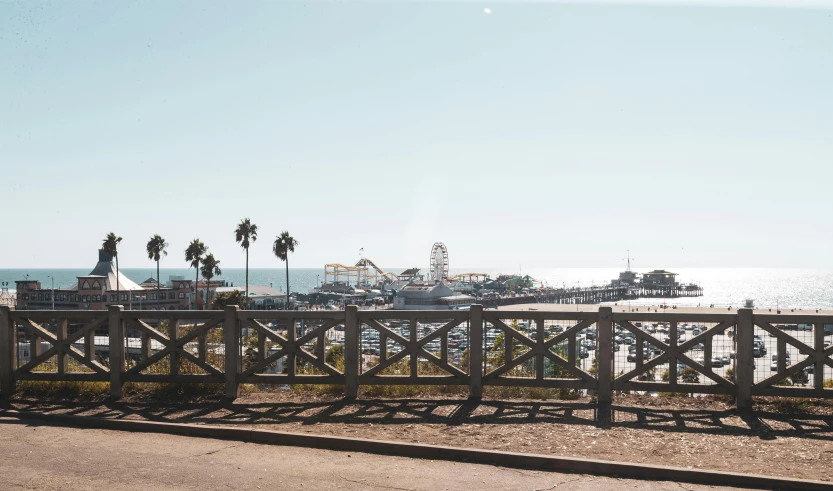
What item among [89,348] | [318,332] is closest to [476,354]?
[318,332]

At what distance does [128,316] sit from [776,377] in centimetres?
1018

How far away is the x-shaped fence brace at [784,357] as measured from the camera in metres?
9.48

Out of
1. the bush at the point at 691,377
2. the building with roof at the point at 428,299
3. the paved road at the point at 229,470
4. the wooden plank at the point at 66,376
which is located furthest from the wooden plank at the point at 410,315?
the building with roof at the point at 428,299

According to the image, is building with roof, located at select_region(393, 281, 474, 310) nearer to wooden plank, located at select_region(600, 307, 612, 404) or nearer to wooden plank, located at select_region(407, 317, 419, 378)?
wooden plank, located at select_region(407, 317, 419, 378)

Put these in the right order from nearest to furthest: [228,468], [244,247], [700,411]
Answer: [228,468]
[700,411]
[244,247]

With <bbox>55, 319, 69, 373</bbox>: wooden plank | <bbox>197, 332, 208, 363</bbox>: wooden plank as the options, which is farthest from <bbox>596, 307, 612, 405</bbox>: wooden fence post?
<bbox>55, 319, 69, 373</bbox>: wooden plank

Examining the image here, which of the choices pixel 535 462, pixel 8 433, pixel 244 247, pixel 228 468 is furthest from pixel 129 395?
pixel 244 247

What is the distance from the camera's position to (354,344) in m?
10.5

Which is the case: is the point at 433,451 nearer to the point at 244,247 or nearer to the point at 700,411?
the point at 700,411

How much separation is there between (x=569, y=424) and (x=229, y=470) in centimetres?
438

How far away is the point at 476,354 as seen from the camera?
1028 centimetres

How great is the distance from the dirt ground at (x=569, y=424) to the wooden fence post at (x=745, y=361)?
26 cm

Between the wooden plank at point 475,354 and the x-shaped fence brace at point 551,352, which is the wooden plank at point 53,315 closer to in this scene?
the wooden plank at point 475,354

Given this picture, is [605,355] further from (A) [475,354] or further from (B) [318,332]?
(B) [318,332]
